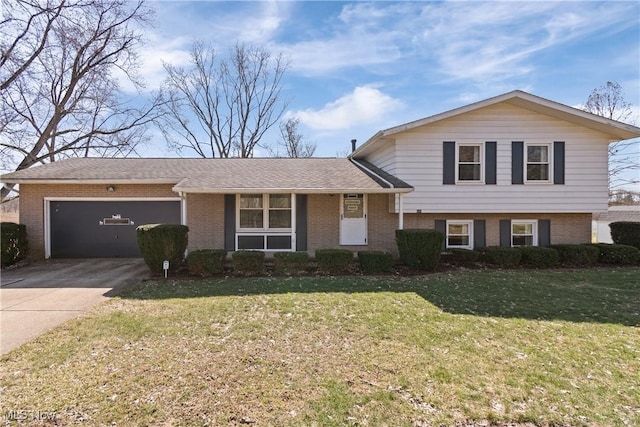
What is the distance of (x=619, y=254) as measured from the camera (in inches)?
399

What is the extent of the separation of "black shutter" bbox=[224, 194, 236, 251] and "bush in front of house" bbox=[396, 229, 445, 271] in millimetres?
5825

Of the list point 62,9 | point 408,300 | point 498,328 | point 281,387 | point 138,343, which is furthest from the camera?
point 62,9

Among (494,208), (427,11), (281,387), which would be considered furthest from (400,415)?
(427,11)

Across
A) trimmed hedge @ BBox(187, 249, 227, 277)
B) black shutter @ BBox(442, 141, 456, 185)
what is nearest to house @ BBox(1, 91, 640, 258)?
black shutter @ BBox(442, 141, 456, 185)

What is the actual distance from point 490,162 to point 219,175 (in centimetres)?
950

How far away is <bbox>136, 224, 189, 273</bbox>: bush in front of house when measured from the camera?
829 centimetres

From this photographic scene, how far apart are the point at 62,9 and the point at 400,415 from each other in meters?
18.8

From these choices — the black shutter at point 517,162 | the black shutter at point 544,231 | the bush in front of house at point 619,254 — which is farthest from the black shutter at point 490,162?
the bush in front of house at point 619,254

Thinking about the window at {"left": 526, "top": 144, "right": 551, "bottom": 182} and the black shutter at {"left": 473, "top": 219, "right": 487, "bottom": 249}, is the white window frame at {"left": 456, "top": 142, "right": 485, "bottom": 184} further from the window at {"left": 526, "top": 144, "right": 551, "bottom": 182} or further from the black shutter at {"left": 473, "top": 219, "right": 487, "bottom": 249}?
the window at {"left": 526, "top": 144, "right": 551, "bottom": 182}

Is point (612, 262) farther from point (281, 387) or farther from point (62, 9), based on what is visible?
point (62, 9)

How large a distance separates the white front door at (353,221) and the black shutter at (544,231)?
244 inches

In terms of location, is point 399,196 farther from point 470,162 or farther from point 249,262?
point 249,262

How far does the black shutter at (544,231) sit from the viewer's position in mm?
11273

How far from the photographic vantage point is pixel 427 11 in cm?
945
